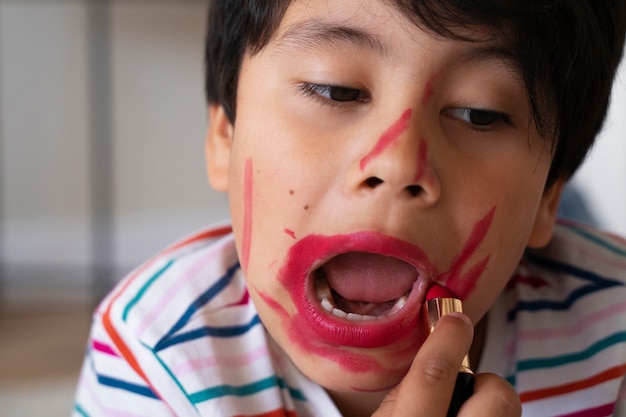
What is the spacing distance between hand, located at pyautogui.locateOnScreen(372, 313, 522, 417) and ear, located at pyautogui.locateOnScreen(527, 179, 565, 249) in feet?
0.72

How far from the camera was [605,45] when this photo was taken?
73cm

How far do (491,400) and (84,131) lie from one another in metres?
2.06

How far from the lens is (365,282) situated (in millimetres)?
677

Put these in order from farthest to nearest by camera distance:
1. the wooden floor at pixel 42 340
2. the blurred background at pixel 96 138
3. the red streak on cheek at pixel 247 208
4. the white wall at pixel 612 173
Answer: the blurred background at pixel 96 138 → the white wall at pixel 612 173 → the wooden floor at pixel 42 340 → the red streak on cheek at pixel 247 208

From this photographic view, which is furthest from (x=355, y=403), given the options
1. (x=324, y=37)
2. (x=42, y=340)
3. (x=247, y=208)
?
(x=42, y=340)

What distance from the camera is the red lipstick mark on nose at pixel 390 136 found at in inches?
24.3

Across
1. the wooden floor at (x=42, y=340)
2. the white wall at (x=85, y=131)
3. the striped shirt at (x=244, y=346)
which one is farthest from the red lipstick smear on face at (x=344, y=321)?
the white wall at (x=85, y=131)

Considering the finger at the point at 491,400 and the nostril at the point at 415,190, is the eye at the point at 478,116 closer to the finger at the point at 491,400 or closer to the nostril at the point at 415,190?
the nostril at the point at 415,190

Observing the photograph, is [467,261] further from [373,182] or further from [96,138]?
[96,138]

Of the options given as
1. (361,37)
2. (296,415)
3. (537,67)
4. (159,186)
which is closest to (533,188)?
(537,67)

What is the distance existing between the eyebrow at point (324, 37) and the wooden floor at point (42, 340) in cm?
104

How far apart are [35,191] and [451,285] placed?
2.05 m

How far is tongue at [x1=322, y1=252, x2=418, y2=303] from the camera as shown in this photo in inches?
26.5

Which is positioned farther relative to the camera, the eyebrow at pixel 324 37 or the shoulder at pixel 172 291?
the shoulder at pixel 172 291
